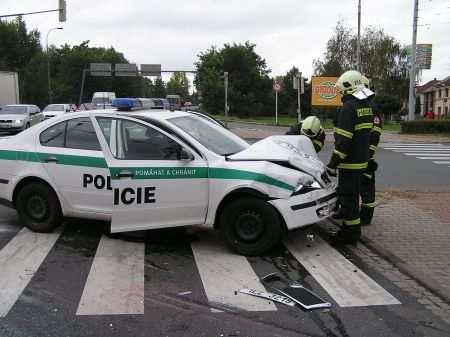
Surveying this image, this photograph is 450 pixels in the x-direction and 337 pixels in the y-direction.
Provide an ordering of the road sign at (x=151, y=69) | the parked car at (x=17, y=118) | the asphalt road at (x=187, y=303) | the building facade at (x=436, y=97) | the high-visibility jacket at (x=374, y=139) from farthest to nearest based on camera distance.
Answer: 1. the building facade at (x=436, y=97)
2. the road sign at (x=151, y=69)
3. the parked car at (x=17, y=118)
4. the high-visibility jacket at (x=374, y=139)
5. the asphalt road at (x=187, y=303)

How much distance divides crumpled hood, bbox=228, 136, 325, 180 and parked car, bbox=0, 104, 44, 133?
22.3m

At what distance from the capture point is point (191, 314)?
4535 mm

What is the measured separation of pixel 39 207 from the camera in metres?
6.97

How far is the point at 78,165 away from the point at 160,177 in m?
1.10

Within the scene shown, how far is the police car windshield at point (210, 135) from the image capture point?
21.4 feet

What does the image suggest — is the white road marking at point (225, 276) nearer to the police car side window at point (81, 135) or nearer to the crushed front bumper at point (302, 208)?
the crushed front bumper at point (302, 208)

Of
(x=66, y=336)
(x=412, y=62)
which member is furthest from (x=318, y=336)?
(x=412, y=62)

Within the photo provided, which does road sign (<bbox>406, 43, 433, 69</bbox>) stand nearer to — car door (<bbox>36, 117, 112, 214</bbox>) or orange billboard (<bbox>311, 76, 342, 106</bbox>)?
orange billboard (<bbox>311, 76, 342, 106</bbox>)

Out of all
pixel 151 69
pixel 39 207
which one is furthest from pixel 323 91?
pixel 39 207

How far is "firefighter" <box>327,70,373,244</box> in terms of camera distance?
6.42 meters

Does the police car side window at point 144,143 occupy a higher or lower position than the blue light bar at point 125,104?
lower

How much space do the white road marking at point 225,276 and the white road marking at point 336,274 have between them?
0.63 meters

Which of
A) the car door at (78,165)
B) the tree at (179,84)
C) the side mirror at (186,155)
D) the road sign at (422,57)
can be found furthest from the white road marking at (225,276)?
the tree at (179,84)

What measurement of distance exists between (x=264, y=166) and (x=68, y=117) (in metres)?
2.59
